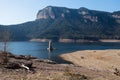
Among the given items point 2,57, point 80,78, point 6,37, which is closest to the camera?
point 80,78

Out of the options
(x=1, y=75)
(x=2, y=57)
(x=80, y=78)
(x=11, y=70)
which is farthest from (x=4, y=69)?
(x=80, y=78)

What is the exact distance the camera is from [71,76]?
1772cm

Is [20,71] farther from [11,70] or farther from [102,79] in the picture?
[102,79]

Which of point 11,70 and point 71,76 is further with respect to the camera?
point 11,70

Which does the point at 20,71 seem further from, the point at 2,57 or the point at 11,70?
the point at 2,57

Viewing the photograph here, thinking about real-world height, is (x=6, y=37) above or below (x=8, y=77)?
above

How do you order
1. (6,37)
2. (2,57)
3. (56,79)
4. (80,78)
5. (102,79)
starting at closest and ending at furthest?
(56,79) < (80,78) < (102,79) < (2,57) < (6,37)

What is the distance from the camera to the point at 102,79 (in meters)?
18.7

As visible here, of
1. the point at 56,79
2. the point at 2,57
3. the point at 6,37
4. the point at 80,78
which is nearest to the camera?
the point at 56,79

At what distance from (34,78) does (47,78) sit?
79 cm

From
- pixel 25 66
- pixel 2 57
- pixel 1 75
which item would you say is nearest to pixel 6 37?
pixel 2 57

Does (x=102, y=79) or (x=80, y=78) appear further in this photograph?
(x=102, y=79)

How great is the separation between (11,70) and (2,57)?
5.09 metres

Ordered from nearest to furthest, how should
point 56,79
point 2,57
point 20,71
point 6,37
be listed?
point 56,79 → point 20,71 → point 2,57 → point 6,37
